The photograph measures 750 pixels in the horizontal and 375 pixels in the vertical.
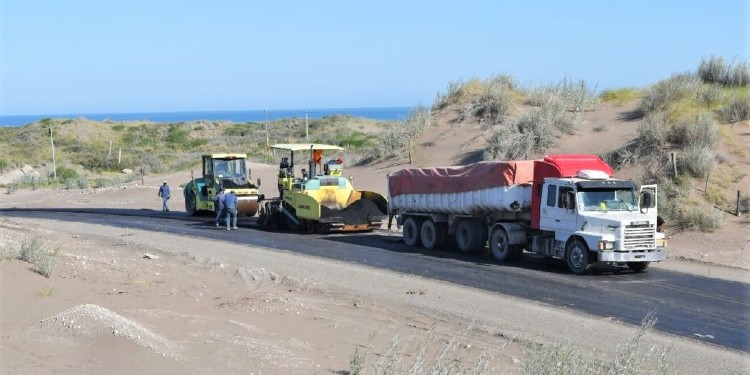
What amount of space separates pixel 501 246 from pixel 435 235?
3.01 meters

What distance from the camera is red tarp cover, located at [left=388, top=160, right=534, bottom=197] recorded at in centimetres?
2281

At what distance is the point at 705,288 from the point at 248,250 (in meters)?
11.9

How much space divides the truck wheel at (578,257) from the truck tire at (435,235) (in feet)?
17.3

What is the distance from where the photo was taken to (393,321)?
15.0m

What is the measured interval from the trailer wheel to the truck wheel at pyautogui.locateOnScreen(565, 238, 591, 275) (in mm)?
1900

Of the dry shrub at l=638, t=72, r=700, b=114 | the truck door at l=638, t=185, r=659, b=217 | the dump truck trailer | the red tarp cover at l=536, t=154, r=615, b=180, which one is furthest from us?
the dry shrub at l=638, t=72, r=700, b=114

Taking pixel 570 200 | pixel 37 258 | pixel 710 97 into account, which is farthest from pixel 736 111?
pixel 37 258

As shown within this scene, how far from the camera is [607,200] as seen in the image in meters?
20.8

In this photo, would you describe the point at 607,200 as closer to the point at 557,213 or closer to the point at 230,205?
the point at 557,213

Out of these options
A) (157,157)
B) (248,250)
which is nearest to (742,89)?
(248,250)

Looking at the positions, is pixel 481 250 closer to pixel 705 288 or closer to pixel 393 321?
pixel 705 288

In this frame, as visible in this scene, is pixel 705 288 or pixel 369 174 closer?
pixel 705 288

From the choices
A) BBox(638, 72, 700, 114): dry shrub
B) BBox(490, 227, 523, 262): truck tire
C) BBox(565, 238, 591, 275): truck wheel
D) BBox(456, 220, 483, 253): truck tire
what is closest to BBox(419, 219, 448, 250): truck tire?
BBox(456, 220, 483, 253): truck tire

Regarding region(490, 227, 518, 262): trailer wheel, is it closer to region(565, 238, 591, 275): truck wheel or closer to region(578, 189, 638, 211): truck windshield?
region(565, 238, 591, 275): truck wheel
